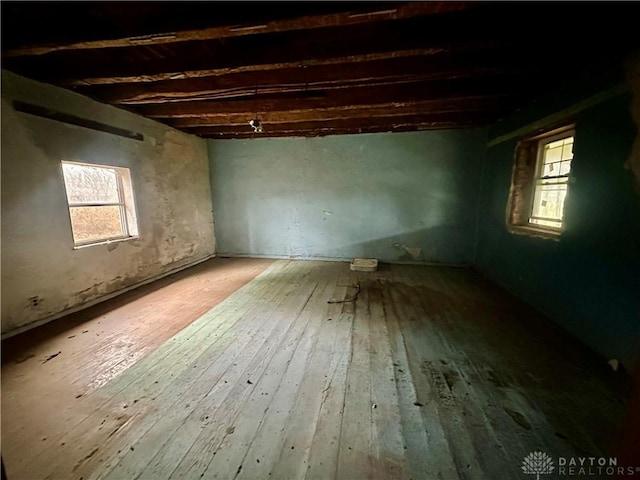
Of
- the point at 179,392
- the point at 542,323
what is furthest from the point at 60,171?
the point at 542,323

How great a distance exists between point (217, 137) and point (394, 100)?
364 centimetres

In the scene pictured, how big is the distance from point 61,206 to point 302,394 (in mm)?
3079

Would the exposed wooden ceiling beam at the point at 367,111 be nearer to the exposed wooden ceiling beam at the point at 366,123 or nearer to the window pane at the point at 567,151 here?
the exposed wooden ceiling beam at the point at 366,123

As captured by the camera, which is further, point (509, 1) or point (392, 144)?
point (392, 144)

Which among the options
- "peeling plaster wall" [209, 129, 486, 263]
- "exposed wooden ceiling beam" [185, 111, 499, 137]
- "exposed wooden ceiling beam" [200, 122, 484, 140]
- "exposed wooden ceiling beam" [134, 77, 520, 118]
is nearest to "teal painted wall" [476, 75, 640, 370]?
"exposed wooden ceiling beam" [134, 77, 520, 118]

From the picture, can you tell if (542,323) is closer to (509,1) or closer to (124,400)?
(509,1)

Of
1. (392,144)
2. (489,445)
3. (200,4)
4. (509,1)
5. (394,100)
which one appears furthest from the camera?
→ (392,144)

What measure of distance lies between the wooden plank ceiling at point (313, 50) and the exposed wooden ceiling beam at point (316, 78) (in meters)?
0.01

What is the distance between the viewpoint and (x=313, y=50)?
212cm

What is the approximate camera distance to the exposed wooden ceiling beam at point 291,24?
5.18 feet

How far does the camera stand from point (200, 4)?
167cm

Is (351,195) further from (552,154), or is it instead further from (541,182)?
(552,154)

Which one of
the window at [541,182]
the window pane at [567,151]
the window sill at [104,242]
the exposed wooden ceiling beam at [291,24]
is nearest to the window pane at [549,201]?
the window at [541,182]

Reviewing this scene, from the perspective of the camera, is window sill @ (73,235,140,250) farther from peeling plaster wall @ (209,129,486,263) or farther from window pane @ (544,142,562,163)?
window pane @ (544,142,562,163)
